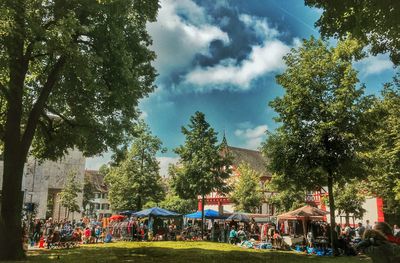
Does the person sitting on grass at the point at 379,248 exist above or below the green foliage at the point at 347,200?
below

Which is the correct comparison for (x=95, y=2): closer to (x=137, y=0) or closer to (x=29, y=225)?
(x=137, y=0)

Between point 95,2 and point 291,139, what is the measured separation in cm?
1289

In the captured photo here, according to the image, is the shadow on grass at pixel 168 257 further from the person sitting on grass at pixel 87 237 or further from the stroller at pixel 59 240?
the person sitting on grass at pixel 87 237

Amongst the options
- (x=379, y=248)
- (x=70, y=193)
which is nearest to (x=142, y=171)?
(x=70, y=193)

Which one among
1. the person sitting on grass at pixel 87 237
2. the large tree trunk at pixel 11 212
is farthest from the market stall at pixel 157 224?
the large tree trunk at pixel 11 212

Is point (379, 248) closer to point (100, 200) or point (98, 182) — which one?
point (100, 200)

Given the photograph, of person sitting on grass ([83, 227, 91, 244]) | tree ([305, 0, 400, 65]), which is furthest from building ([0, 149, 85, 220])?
tree ([305, 0, 400, 65])

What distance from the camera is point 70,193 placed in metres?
56.0

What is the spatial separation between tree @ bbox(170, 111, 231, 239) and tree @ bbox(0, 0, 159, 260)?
18.5 m

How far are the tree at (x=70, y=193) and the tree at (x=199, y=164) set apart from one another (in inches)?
863

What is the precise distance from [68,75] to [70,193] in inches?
1632

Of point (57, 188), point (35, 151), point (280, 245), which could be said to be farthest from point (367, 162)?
point (57, 188)

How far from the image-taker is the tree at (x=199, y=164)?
38344mm

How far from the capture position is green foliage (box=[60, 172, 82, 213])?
5564 centimetres
